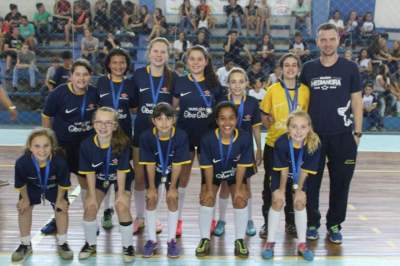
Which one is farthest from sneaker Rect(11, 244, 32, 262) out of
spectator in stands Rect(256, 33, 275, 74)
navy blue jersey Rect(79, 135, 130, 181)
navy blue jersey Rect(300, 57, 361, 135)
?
spectator in stands Rect(256, 33, 275, 74)

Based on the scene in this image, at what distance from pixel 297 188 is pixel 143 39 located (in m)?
7.33

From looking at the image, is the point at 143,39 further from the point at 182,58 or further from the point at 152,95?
the point at 152,95

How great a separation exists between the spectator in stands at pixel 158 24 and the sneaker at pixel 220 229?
6550 mm

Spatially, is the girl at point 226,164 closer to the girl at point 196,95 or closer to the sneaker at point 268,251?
the sneaker at point 268,251

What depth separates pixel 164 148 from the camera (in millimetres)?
3533

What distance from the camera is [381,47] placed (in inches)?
394

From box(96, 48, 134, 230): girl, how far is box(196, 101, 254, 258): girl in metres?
0.65

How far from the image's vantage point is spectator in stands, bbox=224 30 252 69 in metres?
9.67

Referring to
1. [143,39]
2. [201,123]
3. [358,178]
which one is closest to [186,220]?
[201,123]

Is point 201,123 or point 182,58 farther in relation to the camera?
point 182,58

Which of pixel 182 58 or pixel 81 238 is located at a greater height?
pixel 182 58

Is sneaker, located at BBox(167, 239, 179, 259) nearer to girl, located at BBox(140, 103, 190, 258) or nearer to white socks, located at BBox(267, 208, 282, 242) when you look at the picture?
girl, located at BBox(140, 103, 190, 258)

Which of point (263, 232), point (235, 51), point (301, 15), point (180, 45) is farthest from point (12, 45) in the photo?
point (263, 232)

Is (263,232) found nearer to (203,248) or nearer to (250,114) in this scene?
(203,248)
